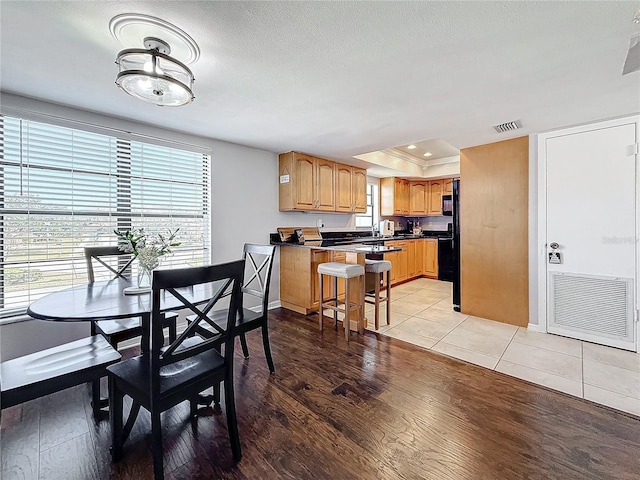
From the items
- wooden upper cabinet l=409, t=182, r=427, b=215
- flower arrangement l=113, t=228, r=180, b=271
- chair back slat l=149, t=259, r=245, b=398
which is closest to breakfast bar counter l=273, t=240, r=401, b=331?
flower arrangement l=113, t=228, r=180, b=271

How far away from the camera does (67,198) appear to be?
2510 millimetres

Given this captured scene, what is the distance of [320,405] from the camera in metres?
1.94

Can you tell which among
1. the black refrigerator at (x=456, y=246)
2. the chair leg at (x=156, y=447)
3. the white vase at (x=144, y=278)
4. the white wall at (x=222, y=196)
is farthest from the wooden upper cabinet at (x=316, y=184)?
the chair leg at (x=156, y=447)

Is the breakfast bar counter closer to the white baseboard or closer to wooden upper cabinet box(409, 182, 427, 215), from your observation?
the white baseboard

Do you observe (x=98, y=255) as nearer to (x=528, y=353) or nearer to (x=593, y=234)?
(x=528, y=353)

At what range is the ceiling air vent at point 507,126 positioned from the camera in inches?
112

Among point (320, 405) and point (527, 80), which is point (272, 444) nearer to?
point (320, 405)

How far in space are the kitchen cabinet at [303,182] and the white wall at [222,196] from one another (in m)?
0.15

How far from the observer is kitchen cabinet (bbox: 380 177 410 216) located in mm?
6180

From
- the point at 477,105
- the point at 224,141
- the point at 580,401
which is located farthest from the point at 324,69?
the point at 580,401

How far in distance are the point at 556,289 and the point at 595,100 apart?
6.15 ft

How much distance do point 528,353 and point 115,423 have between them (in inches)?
129

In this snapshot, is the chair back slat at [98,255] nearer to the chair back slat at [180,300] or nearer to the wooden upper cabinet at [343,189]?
the chair back slat at [180,300]

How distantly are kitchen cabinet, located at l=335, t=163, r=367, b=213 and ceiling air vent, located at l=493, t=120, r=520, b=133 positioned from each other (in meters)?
2.28
